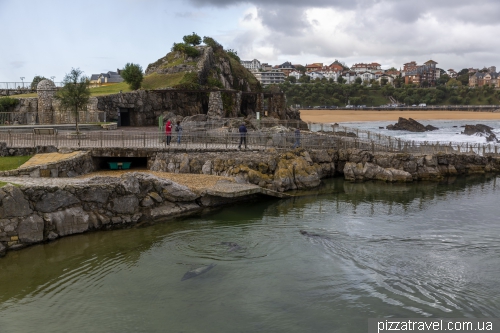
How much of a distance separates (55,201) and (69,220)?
1065mm

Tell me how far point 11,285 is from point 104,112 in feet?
124

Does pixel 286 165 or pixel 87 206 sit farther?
pixel 286 165

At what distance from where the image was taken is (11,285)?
15414mm

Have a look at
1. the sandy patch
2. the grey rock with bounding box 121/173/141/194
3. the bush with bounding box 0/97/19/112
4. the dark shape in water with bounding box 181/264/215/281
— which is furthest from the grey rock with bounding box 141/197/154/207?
the bush with bounding box 0/97/19/112

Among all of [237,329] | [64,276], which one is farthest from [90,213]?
[237,329]

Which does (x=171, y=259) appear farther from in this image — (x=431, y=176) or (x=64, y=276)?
(x=431, y=176)

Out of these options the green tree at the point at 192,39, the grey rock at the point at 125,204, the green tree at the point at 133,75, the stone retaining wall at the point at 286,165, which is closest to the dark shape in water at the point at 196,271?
the grey rock at the point at 125,204

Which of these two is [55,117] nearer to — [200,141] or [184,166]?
[200,141]

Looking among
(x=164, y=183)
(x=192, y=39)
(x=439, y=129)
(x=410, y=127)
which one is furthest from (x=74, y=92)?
(x=439, y=129)

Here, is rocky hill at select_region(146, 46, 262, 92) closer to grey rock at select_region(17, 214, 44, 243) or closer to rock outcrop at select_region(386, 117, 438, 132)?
rock outcrop at select_region(386, 117, 438, 132)

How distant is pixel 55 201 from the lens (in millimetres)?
19328

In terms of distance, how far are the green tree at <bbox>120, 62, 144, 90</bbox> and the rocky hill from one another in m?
5.01

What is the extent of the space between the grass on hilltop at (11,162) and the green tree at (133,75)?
104ft

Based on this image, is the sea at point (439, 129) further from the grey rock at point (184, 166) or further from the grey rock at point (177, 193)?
the grey rock at point (177, 193)
